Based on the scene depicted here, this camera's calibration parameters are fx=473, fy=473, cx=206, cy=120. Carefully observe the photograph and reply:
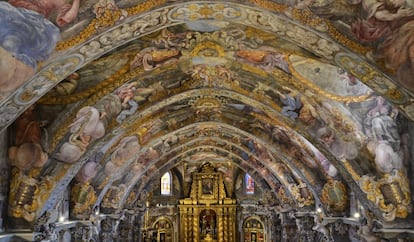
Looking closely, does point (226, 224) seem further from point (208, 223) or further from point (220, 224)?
point (208, 223)

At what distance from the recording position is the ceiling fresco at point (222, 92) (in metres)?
9.76

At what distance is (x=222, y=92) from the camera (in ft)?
55.3

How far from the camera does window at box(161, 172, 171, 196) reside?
3997 centimetres

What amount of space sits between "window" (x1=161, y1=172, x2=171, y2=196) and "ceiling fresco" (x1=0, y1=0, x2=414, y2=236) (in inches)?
718

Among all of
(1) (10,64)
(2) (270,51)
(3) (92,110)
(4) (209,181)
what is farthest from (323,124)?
(4) (209,181)

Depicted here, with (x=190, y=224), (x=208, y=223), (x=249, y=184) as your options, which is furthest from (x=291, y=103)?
(x=208, y=223)

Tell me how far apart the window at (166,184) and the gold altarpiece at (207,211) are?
5.07ft

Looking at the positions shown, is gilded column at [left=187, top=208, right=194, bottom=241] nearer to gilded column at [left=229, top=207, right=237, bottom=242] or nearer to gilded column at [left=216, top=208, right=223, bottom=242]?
gilded column at [left=216, top=208, right=223, bottom=242]

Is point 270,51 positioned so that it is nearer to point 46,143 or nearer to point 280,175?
point 46,143

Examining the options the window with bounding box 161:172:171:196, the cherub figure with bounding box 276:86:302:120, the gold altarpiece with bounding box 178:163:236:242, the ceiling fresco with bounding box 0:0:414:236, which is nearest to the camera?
the ceiling fresco with bounding box 0:0:414:236

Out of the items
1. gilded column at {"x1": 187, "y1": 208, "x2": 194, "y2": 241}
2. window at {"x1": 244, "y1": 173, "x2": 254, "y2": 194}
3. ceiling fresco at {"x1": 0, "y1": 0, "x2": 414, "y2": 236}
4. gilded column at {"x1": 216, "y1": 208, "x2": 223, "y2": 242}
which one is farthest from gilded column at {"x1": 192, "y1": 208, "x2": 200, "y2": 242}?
ceiling fresco at {"x1": 0, "y1": 0, "x2": 414, "y2": 236}

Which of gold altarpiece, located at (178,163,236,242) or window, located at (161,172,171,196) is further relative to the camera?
window, located at (161,172,171,196)

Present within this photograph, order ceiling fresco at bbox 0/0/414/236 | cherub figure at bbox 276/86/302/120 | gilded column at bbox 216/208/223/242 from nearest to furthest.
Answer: ceiling fresco at bbox 0/0/414/236 < cherub figure at bbox 276/86/302/120 < gilded column at bbox 216/208/223/242

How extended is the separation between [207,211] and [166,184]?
4.20 m
